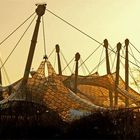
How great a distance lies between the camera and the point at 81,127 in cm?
2586

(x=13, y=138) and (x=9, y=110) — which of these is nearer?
(x=13, y=138)

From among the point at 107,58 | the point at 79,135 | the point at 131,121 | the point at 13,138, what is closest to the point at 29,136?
the point at 13,138

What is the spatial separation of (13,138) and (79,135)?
11.3ft

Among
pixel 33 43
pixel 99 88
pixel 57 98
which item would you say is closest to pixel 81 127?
pixel 57 98

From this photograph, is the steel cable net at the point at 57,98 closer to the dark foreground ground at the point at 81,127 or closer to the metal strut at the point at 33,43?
the metal strut at the point at 33,43

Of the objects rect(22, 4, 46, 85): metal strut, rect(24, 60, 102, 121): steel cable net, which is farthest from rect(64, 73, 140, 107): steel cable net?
rect(22, 4, 46, 85): metal strut

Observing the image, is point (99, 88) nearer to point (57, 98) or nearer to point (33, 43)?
point (57, 98)

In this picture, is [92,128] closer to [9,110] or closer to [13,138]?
[13,138]

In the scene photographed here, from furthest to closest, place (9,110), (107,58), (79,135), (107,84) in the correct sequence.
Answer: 1. (107,58)
2. (107,84)
3. (9,110)
4. (79,135)

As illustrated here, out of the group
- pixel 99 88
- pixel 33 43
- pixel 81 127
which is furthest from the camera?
pixel 99 88

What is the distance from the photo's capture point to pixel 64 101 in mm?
33938

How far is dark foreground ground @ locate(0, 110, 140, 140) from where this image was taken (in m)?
23.7

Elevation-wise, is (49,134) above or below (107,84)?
below

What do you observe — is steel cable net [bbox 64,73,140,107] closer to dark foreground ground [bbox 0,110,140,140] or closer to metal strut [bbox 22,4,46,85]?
metal strut [bbox 22,4,46,85]
